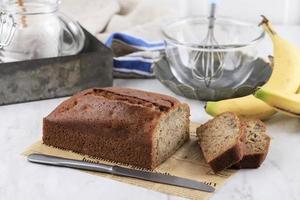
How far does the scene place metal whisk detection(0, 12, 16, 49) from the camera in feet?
3.90

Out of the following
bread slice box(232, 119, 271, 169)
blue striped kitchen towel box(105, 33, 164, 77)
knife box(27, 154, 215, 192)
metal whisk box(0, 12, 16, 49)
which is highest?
metal whisk box(0, 12, 16, 49)

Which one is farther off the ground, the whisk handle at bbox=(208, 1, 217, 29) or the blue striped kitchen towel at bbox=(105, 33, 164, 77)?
the whisk handle at bbox=(208, 1, 217, 29)

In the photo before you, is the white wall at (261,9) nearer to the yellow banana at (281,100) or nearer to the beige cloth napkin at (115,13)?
the beige cloth napkin at (115,13)

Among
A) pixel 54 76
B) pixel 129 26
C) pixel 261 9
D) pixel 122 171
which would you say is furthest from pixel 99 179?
pixel 261 9

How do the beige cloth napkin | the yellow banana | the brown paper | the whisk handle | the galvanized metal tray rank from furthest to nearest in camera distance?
the beige cloth napkin
the whisk handle
the galvanized metal tray
the yellow banana
the brown paper

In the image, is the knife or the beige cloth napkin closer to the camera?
the knife

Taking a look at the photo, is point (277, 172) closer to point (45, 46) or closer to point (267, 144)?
point (267, 144)

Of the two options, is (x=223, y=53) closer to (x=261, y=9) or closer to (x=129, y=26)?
(x=129, y=26)

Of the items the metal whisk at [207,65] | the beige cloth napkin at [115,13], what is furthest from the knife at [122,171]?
the beige cloth napkin at [115,13]

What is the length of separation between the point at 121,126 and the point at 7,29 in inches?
13.7

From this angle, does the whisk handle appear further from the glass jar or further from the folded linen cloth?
the glass jar

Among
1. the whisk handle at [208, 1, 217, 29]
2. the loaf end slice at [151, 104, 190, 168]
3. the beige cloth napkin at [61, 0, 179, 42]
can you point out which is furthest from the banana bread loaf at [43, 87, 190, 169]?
the beige cloth napkin at [61, 0, 179, 42]

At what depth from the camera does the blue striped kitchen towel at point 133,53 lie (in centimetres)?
132

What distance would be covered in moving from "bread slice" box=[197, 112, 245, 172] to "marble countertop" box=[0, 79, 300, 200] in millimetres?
32
